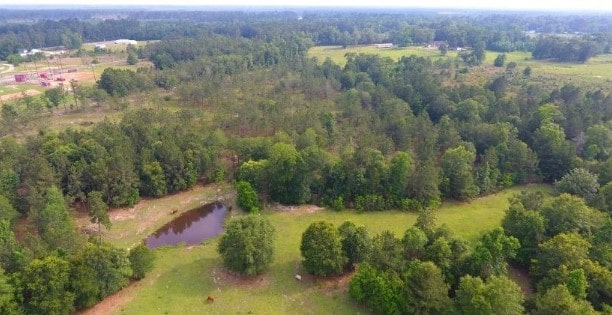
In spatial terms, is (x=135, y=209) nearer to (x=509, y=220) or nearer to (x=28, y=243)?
(x=28, y=243)

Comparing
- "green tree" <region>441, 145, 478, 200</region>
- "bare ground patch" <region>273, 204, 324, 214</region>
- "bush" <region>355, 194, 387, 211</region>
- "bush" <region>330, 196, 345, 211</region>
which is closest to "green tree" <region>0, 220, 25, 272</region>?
"bare ground patch" <region>273, 204, 324, 214</region>

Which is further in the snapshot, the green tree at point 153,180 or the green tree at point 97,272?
the green tree at point 153,180

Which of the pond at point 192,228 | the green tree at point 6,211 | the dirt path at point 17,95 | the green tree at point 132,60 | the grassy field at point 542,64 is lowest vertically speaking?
the pond at point 192,228

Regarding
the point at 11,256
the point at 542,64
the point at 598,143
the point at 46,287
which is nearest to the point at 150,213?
the point at 11,256

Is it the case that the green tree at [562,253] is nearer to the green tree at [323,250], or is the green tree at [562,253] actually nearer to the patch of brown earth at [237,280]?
the green tree at [323,250]

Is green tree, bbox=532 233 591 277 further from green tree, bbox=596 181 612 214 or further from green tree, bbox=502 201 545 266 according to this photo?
green tree, bbox=596 181 612 214

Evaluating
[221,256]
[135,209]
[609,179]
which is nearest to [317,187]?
[221,256]

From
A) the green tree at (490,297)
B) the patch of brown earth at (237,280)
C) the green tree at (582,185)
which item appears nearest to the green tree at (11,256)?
the patch of brown earth at (237,280)
